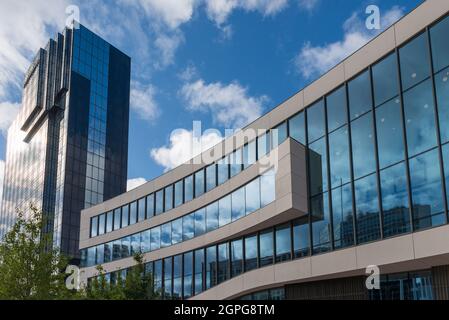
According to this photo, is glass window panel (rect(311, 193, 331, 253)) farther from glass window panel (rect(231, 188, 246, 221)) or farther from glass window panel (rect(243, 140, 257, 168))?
glass window panel (rect(243, 140, 257, 168))

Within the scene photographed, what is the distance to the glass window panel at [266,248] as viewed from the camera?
29.2 m

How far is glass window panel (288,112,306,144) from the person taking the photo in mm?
27719

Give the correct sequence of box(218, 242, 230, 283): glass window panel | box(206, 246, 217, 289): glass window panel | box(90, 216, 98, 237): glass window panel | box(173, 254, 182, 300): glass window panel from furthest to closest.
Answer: box(90, 216, 98, 237): glass window panel
box(173, 254, 182, 300): glass window panel
box(206, 246, 217, 289): glass window panel
box(218, 242, 230, 283): glass window panel

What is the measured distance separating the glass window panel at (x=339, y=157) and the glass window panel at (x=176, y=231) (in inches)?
665

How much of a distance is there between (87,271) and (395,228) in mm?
35029

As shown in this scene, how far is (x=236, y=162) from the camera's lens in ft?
111

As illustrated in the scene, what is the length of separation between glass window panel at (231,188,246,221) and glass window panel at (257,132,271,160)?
245 centimetres

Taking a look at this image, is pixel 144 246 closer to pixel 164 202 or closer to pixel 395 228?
pixel 164 202

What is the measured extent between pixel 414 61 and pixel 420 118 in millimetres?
2396

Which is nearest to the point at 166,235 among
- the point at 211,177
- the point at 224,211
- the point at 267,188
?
the point at 211,177

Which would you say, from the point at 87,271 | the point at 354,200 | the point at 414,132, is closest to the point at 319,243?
the point at 354,200

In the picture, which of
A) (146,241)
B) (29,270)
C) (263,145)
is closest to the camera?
(29,270)

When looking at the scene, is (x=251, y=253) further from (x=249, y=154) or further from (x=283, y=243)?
(x=249, y=154)

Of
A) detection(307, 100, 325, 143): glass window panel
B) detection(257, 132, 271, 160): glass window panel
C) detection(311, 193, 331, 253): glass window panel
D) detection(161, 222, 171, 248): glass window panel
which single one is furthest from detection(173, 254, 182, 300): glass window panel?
detection(307, 100, 325, 143): glass window panel
